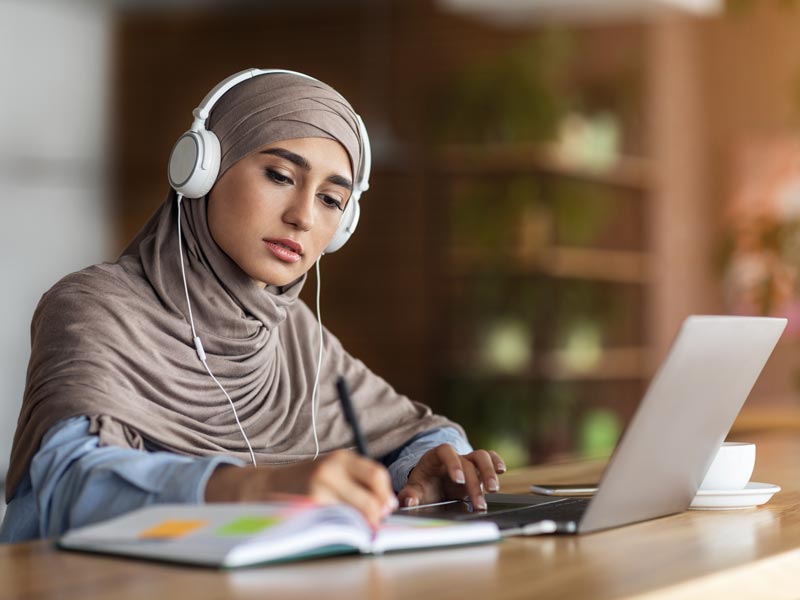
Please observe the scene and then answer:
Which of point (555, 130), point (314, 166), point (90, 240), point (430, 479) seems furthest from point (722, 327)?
point (90, 240)

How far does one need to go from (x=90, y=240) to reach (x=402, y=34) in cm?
173

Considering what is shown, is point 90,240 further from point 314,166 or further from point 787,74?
point 314,166

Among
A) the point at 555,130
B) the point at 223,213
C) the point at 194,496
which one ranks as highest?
the point at 555,130

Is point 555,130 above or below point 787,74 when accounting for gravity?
below

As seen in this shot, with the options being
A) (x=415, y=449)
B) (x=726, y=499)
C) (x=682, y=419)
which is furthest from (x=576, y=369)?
(x=682, y=419)

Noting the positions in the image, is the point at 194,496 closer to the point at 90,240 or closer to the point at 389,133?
the point at 90,240

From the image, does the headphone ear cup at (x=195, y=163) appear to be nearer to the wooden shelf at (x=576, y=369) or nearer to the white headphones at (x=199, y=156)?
the white headphones at (x=199, y=156)

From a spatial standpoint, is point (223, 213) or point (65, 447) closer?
point (65, 447)

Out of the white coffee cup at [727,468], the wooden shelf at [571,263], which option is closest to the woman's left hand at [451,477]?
the white coffee cup at [727,468]

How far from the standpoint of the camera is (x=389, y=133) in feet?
17.7

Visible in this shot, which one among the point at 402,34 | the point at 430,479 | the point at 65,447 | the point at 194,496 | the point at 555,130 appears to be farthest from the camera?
the point at 402,34

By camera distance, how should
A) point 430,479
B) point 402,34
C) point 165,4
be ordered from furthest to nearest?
point 402,34 < point 165,4 < point 430,479

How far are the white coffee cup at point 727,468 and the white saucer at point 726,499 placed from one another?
2 cm

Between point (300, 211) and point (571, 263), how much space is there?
11.5ft
